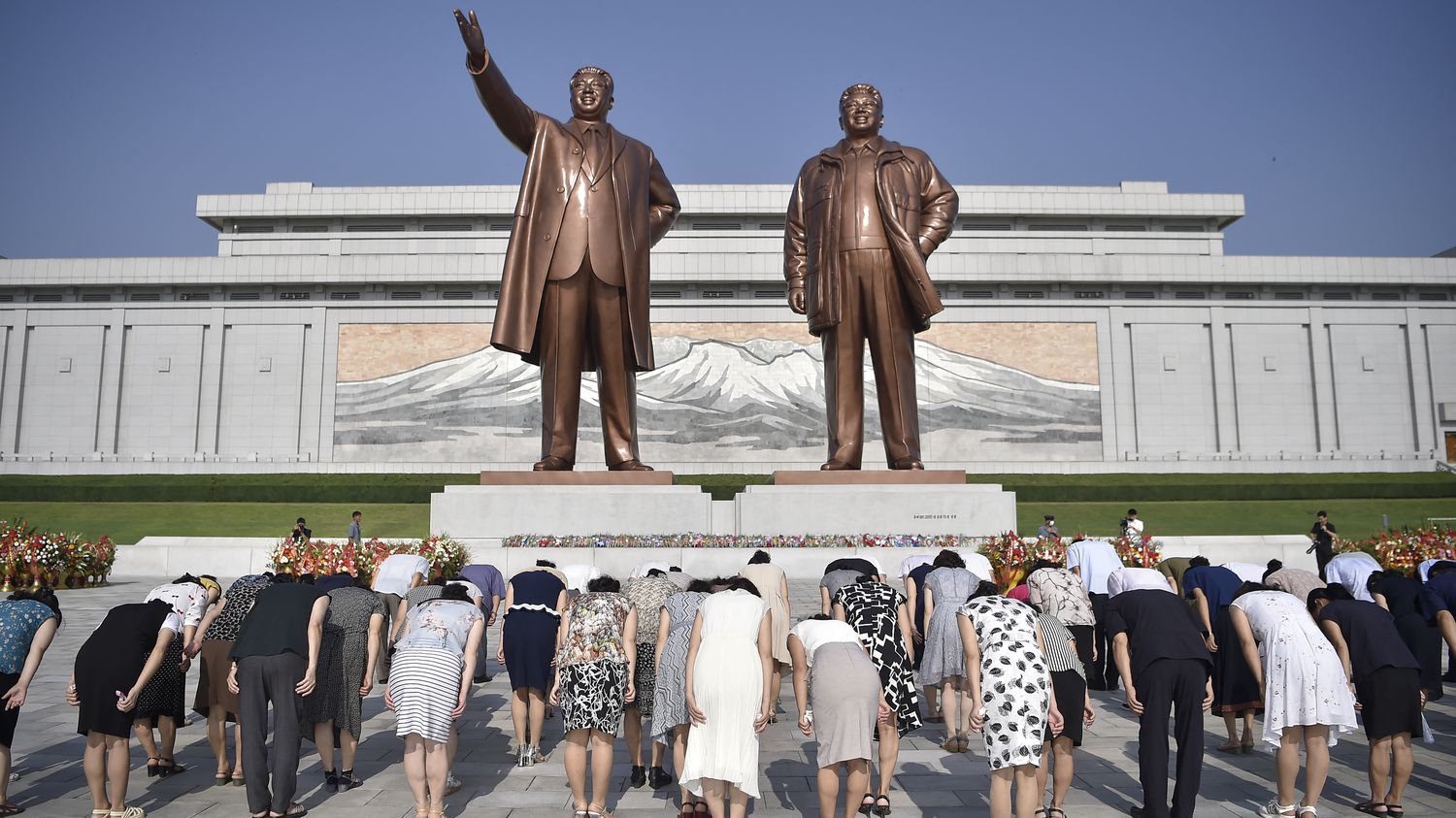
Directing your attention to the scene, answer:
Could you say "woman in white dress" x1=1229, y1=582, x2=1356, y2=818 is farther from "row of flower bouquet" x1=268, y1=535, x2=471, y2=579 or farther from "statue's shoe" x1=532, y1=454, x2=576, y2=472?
"statue's shoe" x1=532, y1=454, x2=576, y2=472

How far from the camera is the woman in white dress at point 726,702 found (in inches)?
165

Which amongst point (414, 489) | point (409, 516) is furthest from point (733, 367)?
point (409, 516)

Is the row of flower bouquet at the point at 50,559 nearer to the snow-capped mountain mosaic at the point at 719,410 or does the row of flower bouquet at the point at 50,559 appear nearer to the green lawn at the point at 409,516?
the green lawn at the point at 409,516

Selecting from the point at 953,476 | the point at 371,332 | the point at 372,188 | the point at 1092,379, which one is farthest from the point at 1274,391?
the point at 372,188

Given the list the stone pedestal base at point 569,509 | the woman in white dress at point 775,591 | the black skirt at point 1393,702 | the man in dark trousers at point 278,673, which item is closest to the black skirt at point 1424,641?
the black skirt at point 1393,702

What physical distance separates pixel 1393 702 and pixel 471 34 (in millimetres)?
9443

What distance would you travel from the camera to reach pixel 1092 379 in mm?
32875

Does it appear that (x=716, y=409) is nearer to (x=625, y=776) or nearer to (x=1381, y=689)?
(x=625, y=776)

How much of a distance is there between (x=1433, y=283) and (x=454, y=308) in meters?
35.2

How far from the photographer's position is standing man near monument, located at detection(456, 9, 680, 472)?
11430 millimetres

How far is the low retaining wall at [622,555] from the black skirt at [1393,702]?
5.81 metres

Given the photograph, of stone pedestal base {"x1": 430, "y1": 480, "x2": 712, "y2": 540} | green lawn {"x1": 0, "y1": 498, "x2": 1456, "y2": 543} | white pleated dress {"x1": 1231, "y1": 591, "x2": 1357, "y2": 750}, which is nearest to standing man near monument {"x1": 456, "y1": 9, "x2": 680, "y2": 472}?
stone pedestal base {"x1": 430, "y1": 480, "x2": 712, "y2": 540}

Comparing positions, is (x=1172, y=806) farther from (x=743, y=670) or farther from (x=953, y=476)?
(x=953, y=476)

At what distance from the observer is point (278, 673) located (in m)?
4.77
